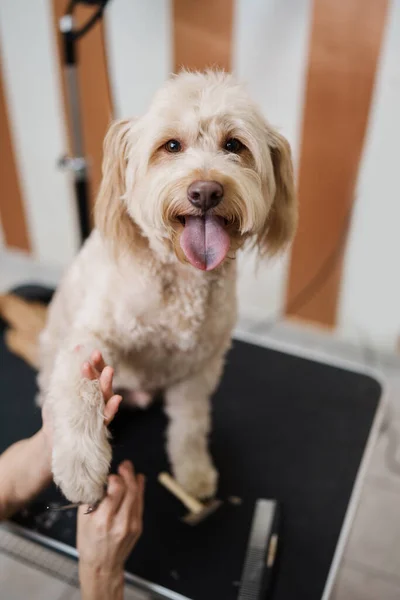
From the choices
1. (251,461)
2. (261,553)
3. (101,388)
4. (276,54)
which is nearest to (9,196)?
(276,54)

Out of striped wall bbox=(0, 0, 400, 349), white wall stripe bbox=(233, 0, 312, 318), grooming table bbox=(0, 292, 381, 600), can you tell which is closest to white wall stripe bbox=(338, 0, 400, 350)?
striped wall bbox=(0, 0, 400, 349)

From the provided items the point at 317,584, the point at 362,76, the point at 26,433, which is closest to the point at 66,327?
the point at 26,433

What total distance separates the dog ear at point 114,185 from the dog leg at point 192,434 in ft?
1.56

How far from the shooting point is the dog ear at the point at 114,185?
3.24 ft

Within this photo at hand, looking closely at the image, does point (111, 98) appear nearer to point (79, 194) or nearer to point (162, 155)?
point (79, 194)

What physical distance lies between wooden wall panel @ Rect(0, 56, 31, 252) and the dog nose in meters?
1.72

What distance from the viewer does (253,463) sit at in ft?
4.77

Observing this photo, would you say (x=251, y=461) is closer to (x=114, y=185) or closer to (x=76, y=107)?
(x=114, y=185)

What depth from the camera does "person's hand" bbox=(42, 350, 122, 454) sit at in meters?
0.90

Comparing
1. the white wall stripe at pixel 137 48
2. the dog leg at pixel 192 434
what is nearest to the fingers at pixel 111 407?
the dog leg at pixel 192 434

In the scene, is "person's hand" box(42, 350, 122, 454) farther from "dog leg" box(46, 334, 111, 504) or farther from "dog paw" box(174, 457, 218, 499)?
"dog paw" box(174, 457, 218, 499)

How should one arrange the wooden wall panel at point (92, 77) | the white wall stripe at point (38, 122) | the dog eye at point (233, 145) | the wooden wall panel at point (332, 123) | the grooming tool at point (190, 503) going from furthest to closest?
the white wall stripe at point (38, 122) → the wooden wall panel at point (92, 77) → the wooden wall panel at point (332, 123) → the grooming tool at point (190, 503) → the dog eye at point (233, 145)

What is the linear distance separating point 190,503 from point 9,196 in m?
1.76

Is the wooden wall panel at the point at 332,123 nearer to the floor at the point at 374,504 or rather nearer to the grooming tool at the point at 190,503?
the floor at the point at 374,504
